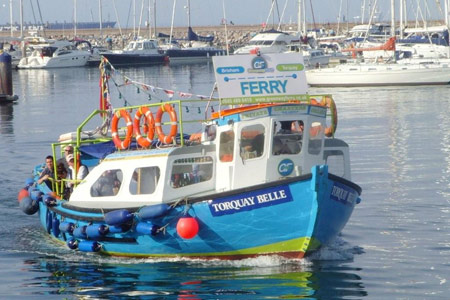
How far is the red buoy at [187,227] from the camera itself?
17578 mm

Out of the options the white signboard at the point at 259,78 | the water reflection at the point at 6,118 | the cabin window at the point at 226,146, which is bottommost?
the water reflection at the point at 6,118

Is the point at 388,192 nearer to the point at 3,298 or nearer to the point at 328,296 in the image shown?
the point at 328,296

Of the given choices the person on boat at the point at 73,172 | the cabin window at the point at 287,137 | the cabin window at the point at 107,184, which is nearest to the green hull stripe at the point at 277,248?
the cabin window at the point at 287,137

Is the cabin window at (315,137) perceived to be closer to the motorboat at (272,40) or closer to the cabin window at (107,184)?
the cabin window at (107,184)

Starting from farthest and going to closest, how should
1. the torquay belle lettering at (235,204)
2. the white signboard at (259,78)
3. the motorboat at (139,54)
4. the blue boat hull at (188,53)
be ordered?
the blue boat hull at (188,53)
the motorboat at (139,54)
the white signboard at (259,78)
the torquay belle lettering at (235,204)

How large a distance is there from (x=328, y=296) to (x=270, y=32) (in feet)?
245

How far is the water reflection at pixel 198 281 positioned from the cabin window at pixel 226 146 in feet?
6.77

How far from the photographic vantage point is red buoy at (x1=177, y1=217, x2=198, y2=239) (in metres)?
17.6

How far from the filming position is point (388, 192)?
25.6m

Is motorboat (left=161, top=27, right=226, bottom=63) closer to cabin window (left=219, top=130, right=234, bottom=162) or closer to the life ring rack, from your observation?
the life ring rack

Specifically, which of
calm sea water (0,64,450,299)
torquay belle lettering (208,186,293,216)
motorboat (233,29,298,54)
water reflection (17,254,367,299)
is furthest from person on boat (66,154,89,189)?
motorboat (233,29,298,54)

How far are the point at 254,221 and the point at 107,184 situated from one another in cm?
372

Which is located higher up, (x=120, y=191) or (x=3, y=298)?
(x=120, y=191)

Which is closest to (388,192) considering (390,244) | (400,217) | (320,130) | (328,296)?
(400,217)
